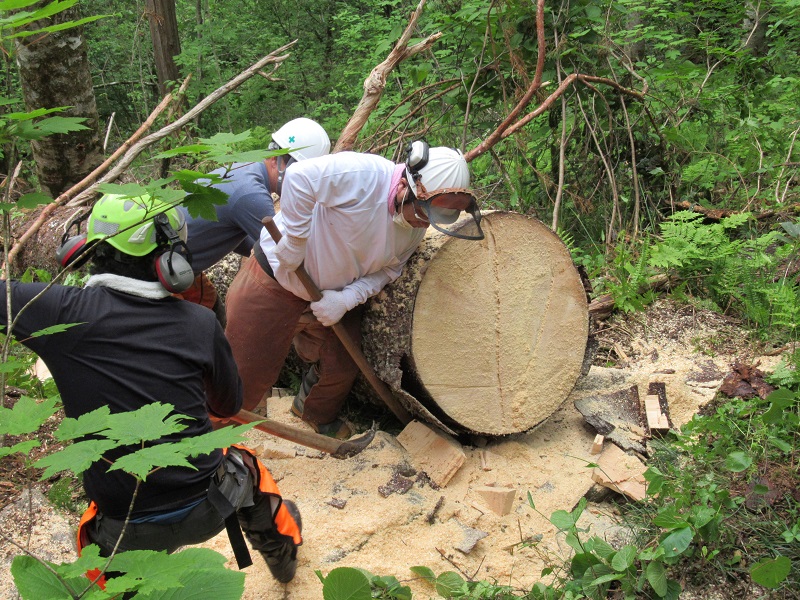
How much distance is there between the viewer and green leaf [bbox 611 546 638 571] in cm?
264

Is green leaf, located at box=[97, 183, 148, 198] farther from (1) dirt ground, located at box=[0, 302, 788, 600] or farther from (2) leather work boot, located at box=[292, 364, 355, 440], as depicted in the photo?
(2) leather work boot, located at box=[292, 364, 355, 440]

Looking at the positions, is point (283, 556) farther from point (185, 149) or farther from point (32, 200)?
point (185, 149)

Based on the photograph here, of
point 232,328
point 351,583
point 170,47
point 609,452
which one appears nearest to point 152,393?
point 351,583

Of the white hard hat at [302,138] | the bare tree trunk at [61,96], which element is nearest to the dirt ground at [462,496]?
the white hard hat at [302,138]

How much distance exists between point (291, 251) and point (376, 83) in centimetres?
222

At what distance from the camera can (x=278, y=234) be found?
3465mm

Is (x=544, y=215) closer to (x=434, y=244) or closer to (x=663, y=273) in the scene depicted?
(x=663, y=273)

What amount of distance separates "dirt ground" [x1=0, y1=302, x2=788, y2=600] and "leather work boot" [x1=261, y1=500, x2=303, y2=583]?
0.10 meters

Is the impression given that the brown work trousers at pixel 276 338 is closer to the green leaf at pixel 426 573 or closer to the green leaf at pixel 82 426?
the green leaf at pixel 426 573

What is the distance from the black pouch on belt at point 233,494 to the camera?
2.47 metres

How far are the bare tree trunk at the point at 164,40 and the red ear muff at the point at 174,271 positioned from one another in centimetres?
786

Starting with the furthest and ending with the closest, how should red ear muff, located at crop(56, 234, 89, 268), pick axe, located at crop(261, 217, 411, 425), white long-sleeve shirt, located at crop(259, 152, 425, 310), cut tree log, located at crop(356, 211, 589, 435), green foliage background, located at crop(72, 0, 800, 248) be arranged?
green foliage background, located at crop(72, 0, 800, 248) < cut tree log, located at crop(356, 211, 589, 435) < pick axe, located at crop(261, 217, 411, 425) < white long-sleeve shirt, located at crop(259, 152, 425, 310) < red ear muff, located at crop(56, 234, 89, 268)

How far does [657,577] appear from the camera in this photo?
2.57 metres

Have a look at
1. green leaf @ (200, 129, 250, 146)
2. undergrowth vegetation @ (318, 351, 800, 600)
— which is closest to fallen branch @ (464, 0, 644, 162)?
undergrowth vegetation @ (318, 351, 800, 600)
